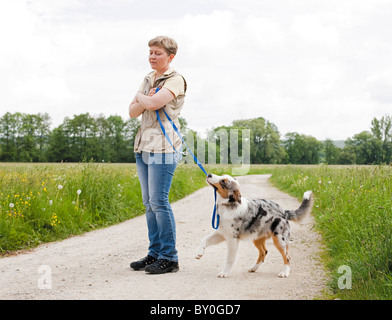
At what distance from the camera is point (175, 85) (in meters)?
4.84

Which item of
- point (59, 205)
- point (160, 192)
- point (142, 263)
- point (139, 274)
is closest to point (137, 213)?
point (59, 205)

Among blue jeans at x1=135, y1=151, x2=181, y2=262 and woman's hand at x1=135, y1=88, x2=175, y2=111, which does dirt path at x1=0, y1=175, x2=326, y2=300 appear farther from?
woman's hand at x1=135, y1=88, x2=175, y2=111

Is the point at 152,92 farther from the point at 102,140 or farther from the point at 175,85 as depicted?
the point at 102,140

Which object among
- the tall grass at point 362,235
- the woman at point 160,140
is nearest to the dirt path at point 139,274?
the tall grass at point 362,235

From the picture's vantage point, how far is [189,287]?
4539mm

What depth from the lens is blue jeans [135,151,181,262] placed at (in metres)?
4.89

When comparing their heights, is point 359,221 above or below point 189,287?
above

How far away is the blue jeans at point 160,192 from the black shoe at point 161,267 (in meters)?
0.05

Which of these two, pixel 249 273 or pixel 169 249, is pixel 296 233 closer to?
pixel 249 273

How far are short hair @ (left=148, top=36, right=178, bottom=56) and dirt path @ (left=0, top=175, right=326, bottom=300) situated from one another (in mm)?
2670

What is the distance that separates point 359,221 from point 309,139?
75.2 m

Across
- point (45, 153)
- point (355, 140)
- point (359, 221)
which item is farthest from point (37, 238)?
point (355, 140)

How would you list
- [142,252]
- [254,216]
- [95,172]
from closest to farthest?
1. [254,216]
2. [142,252]
3. [95,172]

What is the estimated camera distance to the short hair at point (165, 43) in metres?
4.87
